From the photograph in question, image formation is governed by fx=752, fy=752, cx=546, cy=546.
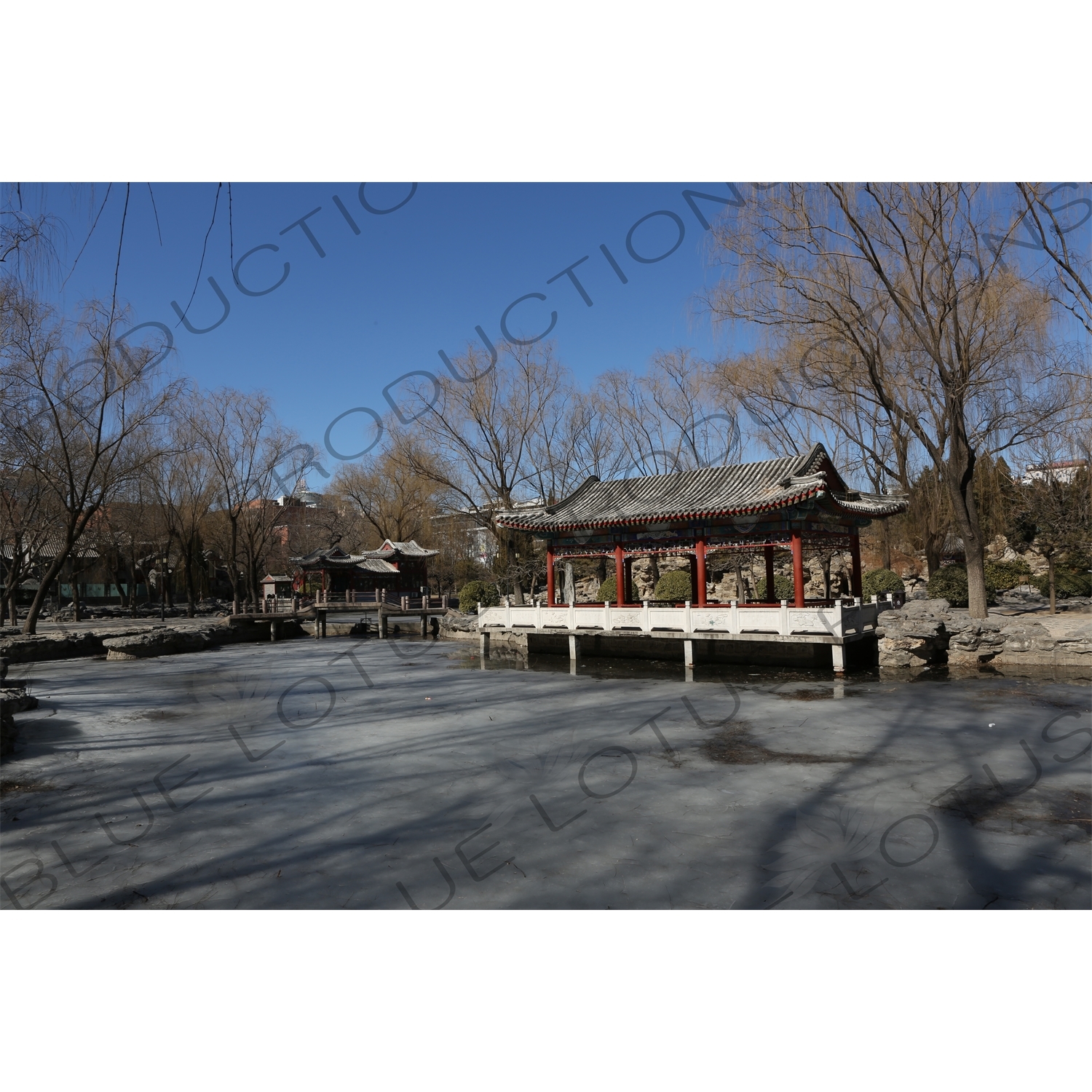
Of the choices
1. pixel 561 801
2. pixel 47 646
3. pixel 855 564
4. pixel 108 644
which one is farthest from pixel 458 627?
pixel 561 801

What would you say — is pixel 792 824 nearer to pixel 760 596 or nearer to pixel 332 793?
pixel 332 793

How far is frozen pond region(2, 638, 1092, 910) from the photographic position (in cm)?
378

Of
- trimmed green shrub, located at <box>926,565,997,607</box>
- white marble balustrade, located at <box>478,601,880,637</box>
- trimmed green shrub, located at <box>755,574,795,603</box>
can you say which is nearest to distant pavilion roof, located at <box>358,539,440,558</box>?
trimmed green shrub, located at <box>755,574,795,603</box>

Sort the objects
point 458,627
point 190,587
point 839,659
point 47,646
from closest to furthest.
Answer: point 839,659 → point 47,646 → point 458,627 → point 190,587

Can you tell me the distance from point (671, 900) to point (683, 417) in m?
25.4

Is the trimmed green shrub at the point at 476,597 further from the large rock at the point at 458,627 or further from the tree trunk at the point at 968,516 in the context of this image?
the tree trunk at the point at 968,516

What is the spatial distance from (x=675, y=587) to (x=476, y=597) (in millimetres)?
6714

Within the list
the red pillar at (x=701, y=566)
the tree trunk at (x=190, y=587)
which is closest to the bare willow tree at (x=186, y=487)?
the tree trunk at (x=190, y=587)

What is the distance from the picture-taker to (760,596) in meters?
22.9

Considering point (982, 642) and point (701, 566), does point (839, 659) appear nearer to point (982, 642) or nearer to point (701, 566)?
point (982, 642)

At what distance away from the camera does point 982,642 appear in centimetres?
1263

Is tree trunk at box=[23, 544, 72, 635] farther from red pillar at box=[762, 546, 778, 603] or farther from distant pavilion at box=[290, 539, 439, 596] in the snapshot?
red pillar at box=[762, 546, 778, 603]

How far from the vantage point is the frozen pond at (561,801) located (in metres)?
3.78

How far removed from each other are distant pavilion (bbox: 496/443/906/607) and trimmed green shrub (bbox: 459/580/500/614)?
21.5 feet
